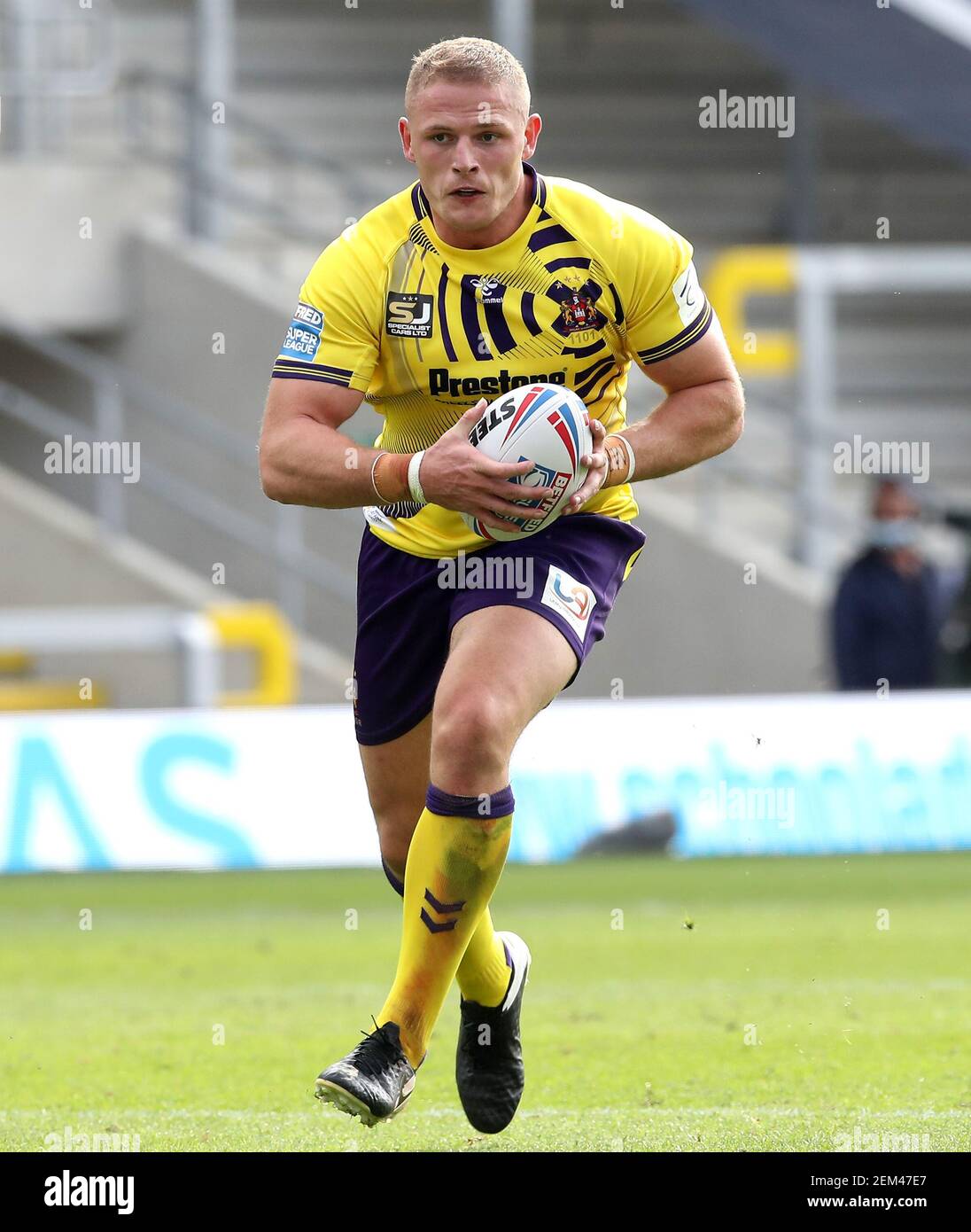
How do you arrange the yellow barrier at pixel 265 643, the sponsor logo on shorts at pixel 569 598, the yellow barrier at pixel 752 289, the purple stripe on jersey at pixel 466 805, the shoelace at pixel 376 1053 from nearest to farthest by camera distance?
the shoelace at pixel 376 1053, the purple stripe on jersey at pixel 466 805, the sponsor logo on shorts at pixel 569 598, the yellow barrier at pixel 265 643, the yellow barrier at pixel 752 289

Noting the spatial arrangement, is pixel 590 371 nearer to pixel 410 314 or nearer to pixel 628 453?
pixel 628 453

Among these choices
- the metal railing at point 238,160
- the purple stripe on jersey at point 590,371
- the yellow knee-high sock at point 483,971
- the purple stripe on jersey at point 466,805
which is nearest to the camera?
the purple stripe on jersey at point 466,805

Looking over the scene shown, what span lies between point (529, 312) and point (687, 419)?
470mm

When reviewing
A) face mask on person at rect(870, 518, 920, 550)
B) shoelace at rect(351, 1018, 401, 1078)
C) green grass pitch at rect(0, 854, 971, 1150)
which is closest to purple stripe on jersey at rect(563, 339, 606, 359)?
shoelace at rect(351, 1018, 401, 1078)

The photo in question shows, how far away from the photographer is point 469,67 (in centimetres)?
494

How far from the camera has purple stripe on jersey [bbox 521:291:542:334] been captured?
16.9ft

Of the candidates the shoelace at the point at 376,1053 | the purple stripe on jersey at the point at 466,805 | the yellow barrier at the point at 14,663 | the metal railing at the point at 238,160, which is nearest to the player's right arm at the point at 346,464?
the purple stripe on jersey at the point at 466,805

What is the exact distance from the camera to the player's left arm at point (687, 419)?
17.1ft

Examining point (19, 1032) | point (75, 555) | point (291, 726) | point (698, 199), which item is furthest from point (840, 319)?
point (19, 1032)

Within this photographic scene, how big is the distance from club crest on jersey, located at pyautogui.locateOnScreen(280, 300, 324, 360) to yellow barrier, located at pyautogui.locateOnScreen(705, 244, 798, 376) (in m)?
9.04

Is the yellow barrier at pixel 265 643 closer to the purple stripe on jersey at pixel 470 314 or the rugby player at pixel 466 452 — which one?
the rugby player at pixel 466 452

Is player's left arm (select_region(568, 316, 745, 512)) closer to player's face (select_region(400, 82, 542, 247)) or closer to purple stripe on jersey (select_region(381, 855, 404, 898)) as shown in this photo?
player's face (select_region(400, 82, 542, 247))

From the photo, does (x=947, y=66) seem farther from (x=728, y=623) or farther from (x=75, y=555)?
(x=75, y=555)

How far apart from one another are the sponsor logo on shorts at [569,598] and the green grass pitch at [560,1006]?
4.00ft
